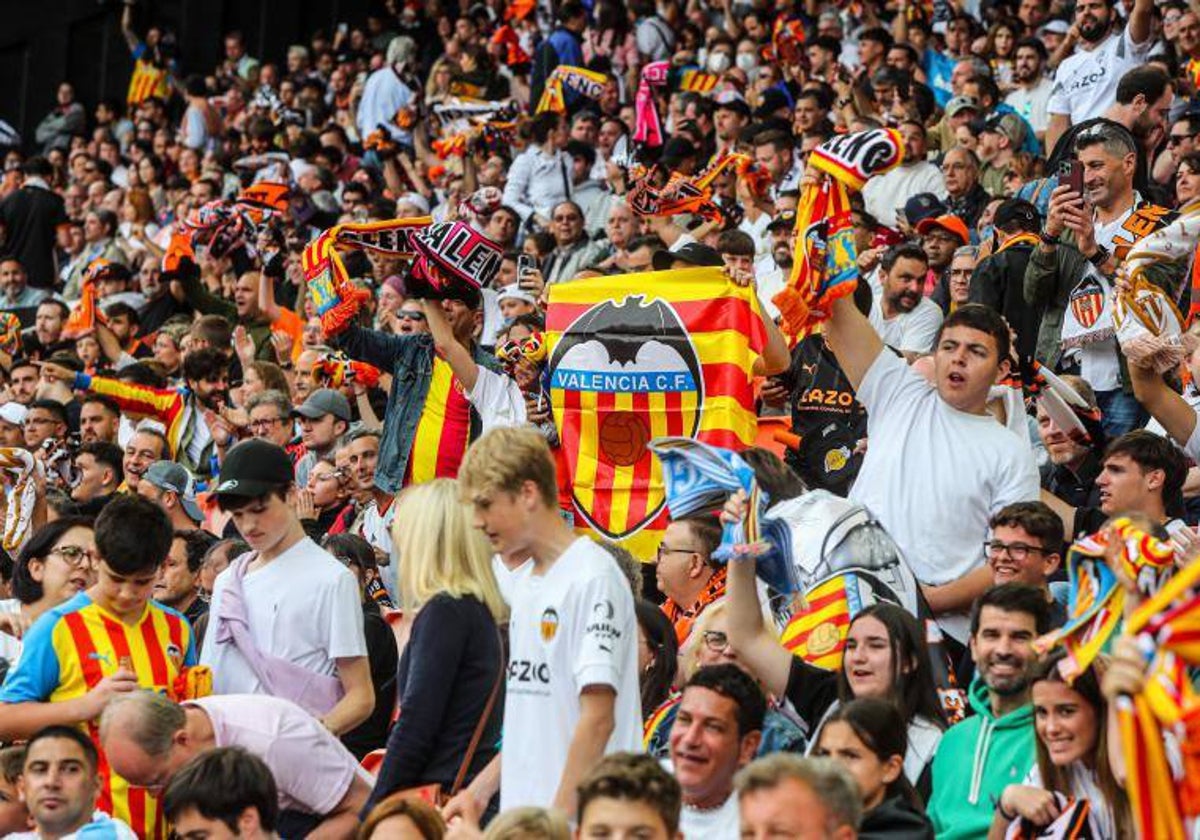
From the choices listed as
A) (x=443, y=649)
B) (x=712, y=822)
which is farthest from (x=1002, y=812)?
(x=443, y=649)

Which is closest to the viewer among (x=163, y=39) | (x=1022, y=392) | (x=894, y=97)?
(x=1022, y=392)

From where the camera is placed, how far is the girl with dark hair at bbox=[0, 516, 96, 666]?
7.60 metres

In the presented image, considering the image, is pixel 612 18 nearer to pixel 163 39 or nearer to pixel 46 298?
pixel 46 298

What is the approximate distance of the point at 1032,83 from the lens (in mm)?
13930

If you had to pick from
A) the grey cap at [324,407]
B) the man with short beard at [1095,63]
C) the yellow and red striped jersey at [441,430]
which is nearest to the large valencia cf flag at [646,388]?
the yellow and red striped jersey at [441,430]

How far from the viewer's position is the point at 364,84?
2152 cm

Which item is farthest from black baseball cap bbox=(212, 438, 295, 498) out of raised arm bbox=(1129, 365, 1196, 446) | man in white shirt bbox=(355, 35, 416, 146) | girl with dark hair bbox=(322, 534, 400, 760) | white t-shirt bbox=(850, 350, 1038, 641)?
man in white shirt bbox=(355, 35, 416, 146)

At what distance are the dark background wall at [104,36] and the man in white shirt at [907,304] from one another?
16811mm

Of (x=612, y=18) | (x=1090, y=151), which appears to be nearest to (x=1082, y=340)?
(x=1090, y=151)

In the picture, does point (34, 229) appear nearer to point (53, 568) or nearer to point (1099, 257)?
point (53, 568)

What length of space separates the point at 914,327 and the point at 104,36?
19188 mm

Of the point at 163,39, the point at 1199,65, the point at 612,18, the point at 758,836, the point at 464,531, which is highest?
the point at 163,39

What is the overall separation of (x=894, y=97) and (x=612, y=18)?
5.63m

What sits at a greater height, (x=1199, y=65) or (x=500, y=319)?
(x=1199, y=65)
